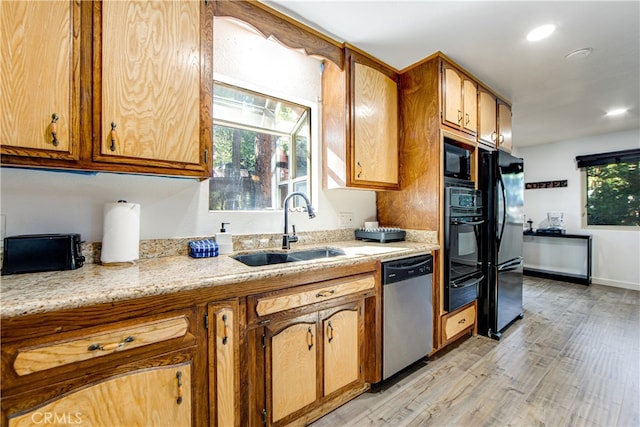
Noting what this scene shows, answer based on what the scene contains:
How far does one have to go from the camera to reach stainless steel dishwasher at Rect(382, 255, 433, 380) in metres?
1.78

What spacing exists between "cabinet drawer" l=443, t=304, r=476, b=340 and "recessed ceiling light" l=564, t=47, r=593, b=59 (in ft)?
7.49

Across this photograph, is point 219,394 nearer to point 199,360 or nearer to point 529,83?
point 199,360

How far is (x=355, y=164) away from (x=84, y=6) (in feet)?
5.48

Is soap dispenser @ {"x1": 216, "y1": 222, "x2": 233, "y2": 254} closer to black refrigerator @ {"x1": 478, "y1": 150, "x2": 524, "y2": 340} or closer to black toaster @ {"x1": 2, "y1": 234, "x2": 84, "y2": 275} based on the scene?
black toaster @ {"x1": 2, "y1": 234, "x2": 84, "y2": 275}

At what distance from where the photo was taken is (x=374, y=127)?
7.37 feet

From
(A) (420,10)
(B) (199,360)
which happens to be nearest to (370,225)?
(A) (420,10)

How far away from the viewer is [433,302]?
7.09 ft

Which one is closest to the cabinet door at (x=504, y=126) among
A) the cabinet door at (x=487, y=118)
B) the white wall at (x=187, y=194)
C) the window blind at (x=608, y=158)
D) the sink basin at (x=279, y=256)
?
the cabinet door at (x=487, y=118)

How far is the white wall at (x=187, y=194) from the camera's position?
1.26 metres

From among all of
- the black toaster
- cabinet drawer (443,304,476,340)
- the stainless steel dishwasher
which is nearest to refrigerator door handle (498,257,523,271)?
cabinet drawer (443,304,476,340)

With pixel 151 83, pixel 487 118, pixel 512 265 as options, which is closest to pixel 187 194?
pixel 151 83

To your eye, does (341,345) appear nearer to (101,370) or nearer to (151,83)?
(101,370)

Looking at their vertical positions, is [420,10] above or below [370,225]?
above

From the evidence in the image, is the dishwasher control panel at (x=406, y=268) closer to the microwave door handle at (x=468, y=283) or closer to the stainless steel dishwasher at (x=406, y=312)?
the stainless steel dishwasher at (x=406, y=312)
